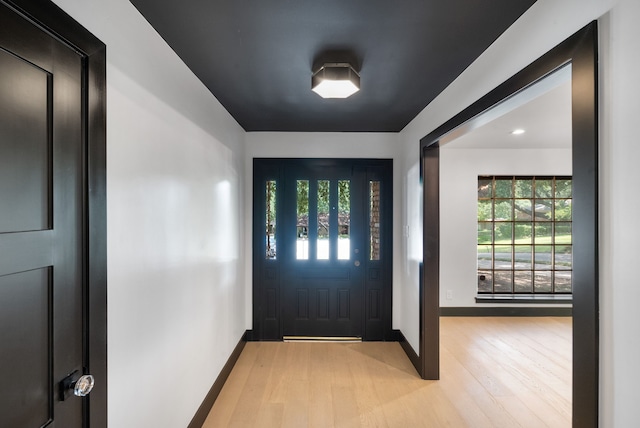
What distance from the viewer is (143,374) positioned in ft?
5.17

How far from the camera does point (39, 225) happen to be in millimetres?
1004

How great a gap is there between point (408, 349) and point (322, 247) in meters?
1.53

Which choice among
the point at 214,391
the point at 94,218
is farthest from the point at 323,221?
the point at 94,218

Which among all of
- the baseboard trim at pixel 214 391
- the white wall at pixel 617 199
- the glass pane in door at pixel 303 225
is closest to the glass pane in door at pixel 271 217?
the glass pane in door at pixel 303 225

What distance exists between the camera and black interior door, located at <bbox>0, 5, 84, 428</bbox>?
35.6 inches

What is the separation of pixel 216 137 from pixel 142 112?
49.5 inches

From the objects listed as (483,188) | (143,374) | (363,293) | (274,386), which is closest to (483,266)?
(483,188)

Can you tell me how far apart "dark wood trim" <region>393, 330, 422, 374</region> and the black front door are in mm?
309

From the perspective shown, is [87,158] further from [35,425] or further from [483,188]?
[483,188]

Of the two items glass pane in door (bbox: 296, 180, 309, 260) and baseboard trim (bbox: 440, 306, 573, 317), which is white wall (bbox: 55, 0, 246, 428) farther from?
baseboard trim (bbox: 440, 306, 573, 317)

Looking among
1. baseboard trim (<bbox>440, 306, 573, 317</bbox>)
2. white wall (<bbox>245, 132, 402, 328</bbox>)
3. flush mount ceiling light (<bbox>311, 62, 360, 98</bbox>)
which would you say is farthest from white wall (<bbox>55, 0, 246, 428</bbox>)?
baseboard trim (<bbox>440, 306, 573, 317</bbox>)

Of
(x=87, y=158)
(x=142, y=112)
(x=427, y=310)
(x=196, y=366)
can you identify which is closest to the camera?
(x=87, y=158)

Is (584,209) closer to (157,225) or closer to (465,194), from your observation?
(157,225)

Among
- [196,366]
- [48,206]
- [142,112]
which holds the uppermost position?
[142,112]
